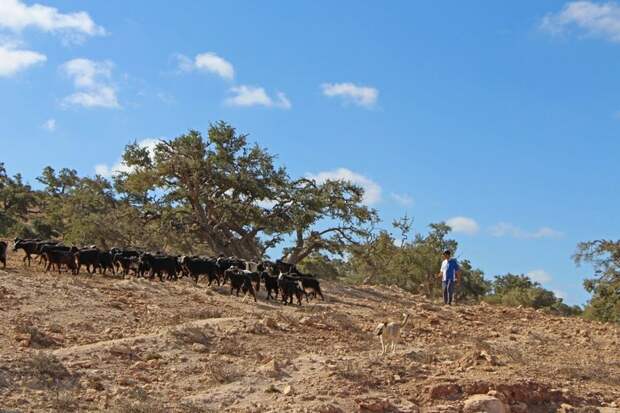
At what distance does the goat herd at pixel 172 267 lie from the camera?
1892 cm

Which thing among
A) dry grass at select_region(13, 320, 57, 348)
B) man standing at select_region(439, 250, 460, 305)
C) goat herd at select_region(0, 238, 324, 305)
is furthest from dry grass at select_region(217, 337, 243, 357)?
man standing at select_region(439, 250, 460, 305)

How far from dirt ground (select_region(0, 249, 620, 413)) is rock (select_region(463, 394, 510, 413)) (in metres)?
0.08

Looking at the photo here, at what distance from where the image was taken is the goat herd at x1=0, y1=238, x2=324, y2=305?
62.1 ft

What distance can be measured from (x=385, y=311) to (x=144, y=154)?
15168 millimetres

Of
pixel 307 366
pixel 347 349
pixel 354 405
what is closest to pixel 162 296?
pixel 347 349

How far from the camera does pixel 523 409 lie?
36.2 ft

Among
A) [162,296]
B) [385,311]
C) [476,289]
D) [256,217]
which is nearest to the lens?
[162,296]

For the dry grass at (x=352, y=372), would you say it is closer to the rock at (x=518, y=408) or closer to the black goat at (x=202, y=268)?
the rock at (x=518, y=408)

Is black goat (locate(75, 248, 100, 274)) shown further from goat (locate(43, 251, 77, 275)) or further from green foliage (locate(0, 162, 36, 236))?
green foliage (locate(0, 162, 36, 236))

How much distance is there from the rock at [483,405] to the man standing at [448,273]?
9.71 m

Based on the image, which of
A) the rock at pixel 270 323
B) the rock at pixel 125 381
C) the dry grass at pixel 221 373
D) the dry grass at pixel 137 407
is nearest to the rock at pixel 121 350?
the rock at pixel 125 381

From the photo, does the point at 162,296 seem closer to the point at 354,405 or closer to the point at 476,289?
the point at 354,405

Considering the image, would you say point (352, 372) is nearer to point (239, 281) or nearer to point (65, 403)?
point (65, 403)

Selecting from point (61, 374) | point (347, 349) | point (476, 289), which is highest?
point (476, 289)
